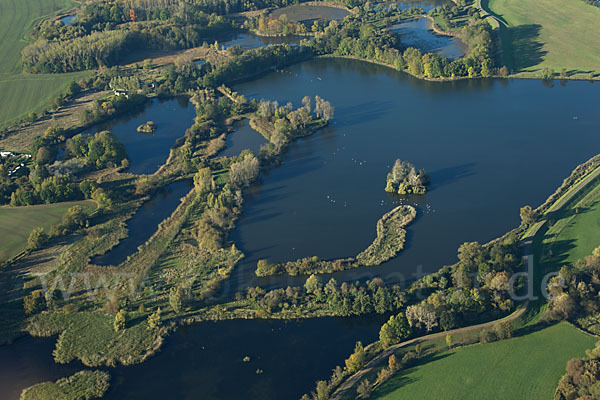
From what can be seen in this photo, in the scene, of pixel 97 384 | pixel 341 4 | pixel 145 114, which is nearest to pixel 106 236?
pixel 97 384

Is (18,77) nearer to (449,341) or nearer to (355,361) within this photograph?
(355,361)

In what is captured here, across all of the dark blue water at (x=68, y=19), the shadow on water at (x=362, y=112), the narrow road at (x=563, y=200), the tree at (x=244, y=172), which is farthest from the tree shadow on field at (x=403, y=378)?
the dark blue water at (x=68, y=19)

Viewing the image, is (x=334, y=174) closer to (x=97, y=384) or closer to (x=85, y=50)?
(x=97, y=384)

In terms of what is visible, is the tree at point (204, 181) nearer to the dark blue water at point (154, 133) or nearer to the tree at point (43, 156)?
the dark blue water at point (154, 133)

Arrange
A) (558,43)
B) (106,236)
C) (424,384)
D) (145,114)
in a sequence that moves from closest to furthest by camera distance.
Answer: (424,384)
(106,236)
(145,114)
(558,43)

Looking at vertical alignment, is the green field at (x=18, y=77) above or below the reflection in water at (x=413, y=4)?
below

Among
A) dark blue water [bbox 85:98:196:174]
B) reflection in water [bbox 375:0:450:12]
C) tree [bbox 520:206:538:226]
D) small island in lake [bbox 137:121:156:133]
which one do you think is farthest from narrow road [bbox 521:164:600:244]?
reflection in water [bbox 375:0:450:12]
